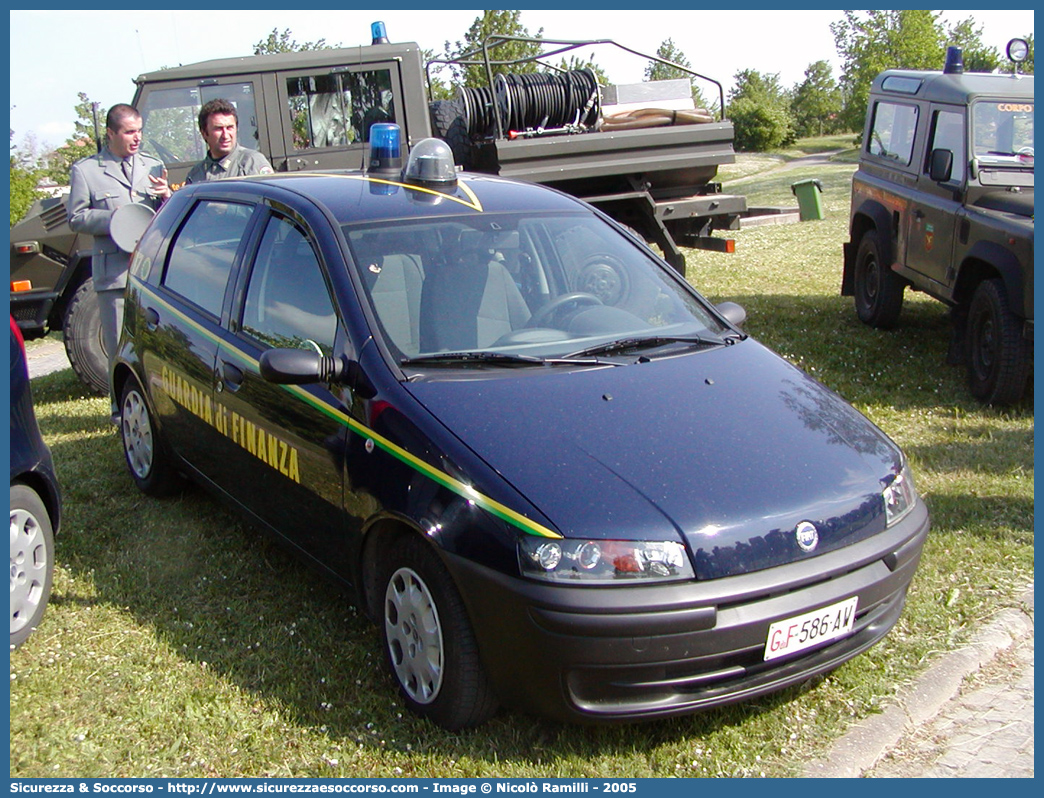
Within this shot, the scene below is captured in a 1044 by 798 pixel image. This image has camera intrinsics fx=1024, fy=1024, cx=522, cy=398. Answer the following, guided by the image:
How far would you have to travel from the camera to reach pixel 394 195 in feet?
13.9

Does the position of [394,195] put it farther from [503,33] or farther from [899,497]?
[503,33]

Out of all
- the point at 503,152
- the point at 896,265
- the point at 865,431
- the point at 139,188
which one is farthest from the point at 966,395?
the point at 139,188

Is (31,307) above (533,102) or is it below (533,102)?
below

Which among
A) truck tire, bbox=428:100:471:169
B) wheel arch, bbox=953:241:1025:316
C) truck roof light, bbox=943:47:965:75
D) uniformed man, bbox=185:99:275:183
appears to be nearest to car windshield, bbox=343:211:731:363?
uniformed man, bbox=185:99:275:183

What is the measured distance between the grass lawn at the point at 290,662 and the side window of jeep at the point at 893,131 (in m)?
2.99

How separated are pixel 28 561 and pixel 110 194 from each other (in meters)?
3.16

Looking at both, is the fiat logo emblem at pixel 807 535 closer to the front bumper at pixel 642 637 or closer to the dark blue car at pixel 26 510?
the front bumper at pixel 642 637

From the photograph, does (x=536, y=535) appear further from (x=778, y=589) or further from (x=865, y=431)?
(x=865, y=431)

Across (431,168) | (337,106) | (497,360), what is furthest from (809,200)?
(497,360)

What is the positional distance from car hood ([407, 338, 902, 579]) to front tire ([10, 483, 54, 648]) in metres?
1.64

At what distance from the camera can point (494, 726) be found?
329cm

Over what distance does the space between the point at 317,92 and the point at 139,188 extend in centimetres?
303

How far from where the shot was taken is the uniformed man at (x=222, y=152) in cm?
629

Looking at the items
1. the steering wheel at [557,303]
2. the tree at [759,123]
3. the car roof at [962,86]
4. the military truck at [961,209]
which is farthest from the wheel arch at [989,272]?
the tree at [759,123]
